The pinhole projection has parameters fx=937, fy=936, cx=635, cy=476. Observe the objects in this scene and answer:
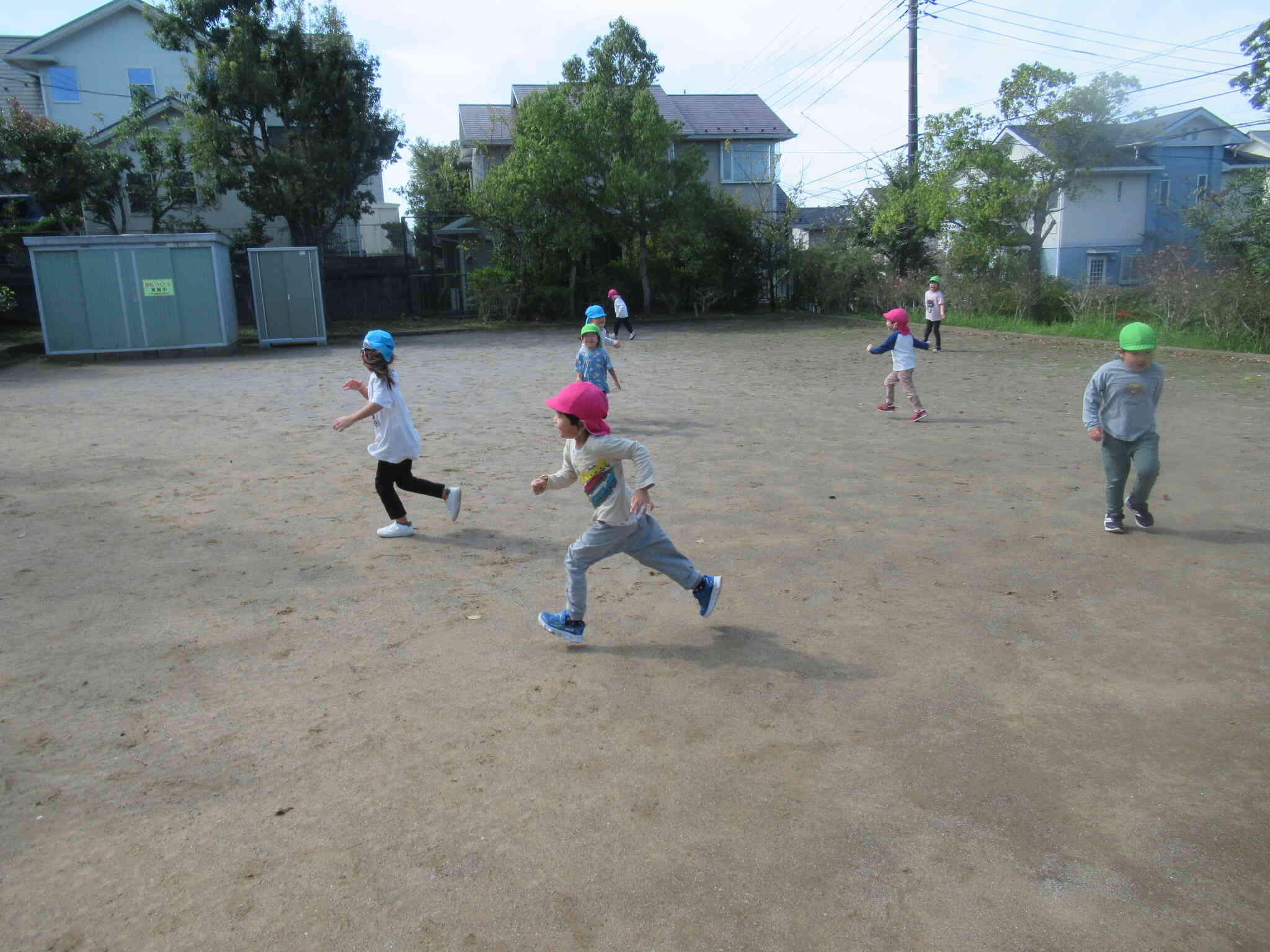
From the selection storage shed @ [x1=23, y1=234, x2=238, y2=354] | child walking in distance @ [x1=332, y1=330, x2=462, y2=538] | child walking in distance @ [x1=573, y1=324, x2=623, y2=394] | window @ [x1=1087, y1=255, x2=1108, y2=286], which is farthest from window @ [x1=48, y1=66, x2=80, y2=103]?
window @ [x1=1087, y1=255, x2=1108, y2=286]

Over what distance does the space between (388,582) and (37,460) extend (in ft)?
20.0

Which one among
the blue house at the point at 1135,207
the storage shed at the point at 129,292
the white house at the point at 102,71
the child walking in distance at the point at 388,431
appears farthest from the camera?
the blue house at the point at 1135,207

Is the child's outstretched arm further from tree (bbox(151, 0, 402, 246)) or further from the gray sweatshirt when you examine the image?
tree (bbox(151, 0, 402, 246))

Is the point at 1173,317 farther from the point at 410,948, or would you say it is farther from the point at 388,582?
the point at 410,948

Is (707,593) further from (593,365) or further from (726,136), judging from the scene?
(726,136)

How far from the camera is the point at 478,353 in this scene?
2198cm

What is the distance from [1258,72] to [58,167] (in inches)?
1340

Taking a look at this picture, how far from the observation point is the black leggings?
688 cm

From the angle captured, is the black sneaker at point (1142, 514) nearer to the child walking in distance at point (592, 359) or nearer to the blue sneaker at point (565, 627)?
the blue sneaker at point (565, 627)

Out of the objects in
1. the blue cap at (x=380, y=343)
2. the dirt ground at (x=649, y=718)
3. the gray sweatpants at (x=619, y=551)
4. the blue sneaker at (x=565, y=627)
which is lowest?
the dirt ground at (x=649, y=718)

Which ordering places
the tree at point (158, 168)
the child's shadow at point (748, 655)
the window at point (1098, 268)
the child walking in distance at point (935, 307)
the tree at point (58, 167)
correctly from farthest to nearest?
the window at point (1098, 268) → the tree at point (158, 168) → the tree at point (58, 167) → the child walking in distance at point (935, 307) → the child's shadow at point (748, 655)

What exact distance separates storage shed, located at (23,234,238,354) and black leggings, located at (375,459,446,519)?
17.6 meters

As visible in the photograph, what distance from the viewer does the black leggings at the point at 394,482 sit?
6.88 meters

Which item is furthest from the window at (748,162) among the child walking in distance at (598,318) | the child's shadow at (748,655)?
the child's shadow at (748,655)
